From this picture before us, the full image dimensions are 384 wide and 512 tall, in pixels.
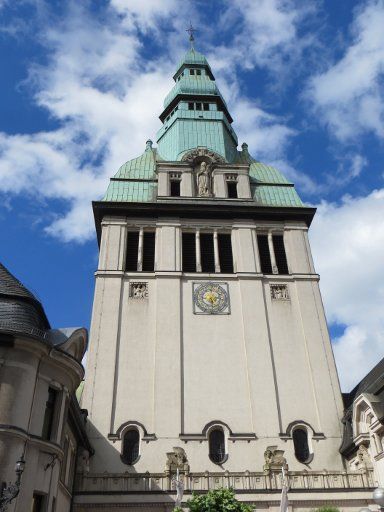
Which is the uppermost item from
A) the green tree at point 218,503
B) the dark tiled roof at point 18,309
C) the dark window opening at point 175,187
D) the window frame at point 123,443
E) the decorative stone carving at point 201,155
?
the decorative stone carving at point 201,155

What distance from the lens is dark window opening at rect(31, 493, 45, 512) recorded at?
60.3ft

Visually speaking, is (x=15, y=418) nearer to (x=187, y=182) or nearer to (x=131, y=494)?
(x=131, y=494)

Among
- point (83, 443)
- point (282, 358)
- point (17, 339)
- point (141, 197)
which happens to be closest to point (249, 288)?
point (282, 358)

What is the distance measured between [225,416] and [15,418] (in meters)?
13.6

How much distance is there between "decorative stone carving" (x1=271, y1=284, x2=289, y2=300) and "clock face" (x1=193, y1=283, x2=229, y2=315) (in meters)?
2.91

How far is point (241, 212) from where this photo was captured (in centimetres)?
3719

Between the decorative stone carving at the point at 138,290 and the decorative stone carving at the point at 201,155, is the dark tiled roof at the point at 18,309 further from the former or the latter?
the decorative stone carving at the point at 201,155

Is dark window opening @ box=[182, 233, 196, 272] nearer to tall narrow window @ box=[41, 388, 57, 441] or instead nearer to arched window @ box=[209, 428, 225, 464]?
arched window @ box=[209, 428, 225, 464]

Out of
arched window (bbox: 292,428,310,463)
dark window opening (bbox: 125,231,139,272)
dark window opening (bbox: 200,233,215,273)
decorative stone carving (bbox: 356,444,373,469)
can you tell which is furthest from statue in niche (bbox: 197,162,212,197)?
decorative stone carving (bbox: 356,444,373,469)

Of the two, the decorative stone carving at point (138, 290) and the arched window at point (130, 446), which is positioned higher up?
the decorative stone carving at point (138, 290)

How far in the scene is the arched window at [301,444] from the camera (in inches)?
1104

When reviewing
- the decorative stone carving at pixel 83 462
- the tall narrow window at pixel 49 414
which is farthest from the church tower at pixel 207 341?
the tall narrow window at pixel 49 414

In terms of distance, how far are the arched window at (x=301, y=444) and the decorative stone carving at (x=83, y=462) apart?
1029cm

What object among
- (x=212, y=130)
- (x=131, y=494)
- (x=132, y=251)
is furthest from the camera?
(x=212, y=130)
